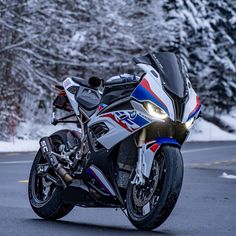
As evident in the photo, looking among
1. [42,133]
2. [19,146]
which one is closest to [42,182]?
[19,146]

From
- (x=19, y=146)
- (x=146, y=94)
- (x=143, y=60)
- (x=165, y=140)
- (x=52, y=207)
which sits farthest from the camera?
(x=19, y=146)

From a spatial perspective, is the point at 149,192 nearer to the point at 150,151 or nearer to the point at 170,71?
the point at 150,151

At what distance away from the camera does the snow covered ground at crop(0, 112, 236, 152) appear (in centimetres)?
2592

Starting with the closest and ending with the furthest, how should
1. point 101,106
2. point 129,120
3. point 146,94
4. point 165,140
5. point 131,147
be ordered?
point 165,140 → point 146,94 → point 129,120 → point 131,147 → point 101,106

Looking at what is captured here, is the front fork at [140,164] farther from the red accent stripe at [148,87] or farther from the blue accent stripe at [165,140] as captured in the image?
the red accent stripe at [148,87]

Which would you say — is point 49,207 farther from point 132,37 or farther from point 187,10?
point 187,10

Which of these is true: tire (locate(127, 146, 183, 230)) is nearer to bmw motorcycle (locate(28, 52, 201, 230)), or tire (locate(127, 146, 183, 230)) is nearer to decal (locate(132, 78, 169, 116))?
bmw motorcycle (locate(28, 52, 201, 230))

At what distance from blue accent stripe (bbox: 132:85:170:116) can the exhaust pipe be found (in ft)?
4.02

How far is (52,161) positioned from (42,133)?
23.7 m

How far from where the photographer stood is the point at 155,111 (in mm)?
7090

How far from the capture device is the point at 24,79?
105ft

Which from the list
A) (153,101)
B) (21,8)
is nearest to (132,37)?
(21,8)

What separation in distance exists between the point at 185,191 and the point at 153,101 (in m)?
5.40

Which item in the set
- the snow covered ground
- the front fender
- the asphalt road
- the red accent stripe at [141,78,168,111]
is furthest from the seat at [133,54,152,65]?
the snow covered ground
